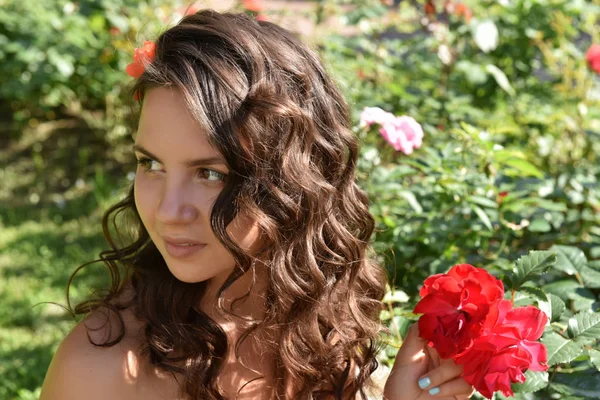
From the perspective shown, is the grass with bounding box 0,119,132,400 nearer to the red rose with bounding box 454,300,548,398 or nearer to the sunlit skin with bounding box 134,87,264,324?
the sunlit skin with bounding box 134,87,264,324

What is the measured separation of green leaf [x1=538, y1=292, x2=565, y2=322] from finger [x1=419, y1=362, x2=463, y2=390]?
7.8 inches

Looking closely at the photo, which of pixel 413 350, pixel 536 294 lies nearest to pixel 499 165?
pixel 536 294

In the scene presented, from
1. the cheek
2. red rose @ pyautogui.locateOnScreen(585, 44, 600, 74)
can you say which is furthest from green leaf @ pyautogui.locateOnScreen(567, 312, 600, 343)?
red rose @ pyautogui.locateOnScreen(585, 44, 600, 74)

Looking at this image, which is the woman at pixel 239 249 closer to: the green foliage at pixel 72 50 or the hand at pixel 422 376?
the hand at pixel 422 376

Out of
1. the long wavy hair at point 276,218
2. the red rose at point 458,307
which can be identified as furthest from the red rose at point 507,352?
the long wavy hair at point 276,218

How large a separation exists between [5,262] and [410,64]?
2030mm

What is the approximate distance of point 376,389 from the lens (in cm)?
160

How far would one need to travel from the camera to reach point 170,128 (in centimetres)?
132

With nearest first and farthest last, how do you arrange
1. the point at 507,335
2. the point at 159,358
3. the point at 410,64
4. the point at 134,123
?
the point at 507,335 → the point at 159,358 → the point at 134,123 → the point at 410,64

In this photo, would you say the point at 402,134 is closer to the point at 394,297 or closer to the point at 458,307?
the point at 394,297

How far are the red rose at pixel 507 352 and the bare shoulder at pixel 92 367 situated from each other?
594mm

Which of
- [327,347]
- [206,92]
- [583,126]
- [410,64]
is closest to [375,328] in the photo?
[327,347]

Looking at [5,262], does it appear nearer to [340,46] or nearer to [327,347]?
[340,46]

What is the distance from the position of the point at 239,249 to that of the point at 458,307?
1.27ft
